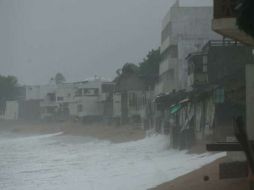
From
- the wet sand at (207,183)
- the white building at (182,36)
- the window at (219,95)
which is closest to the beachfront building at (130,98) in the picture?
the white building at (182,36)

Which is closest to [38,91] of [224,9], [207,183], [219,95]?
[219,95]

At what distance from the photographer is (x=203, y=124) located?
31.5 meters

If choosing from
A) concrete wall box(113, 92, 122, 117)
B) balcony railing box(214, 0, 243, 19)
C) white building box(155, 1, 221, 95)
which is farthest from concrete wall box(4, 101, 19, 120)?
A: balcony railing box(214, 0, 243, 19)

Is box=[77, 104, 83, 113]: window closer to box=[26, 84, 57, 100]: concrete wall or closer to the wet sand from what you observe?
box=[26, 84, 57, 100]: concrete wall

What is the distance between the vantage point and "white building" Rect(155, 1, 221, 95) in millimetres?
50906

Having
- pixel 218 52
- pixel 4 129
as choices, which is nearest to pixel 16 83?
pixel 4 129

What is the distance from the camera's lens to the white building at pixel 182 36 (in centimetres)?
5091

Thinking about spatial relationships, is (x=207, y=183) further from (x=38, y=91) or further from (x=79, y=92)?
(x=38, y=91)

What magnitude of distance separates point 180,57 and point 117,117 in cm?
2127

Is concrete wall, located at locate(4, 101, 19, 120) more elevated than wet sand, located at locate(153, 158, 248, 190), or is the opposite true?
concrete wall, located at locate(4, 101, 19, 120)

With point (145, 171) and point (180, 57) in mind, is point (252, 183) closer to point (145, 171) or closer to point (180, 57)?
point (145, 171)

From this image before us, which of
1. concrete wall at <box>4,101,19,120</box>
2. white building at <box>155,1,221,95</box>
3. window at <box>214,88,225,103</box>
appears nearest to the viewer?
window at <box>214,88,225,103</box>

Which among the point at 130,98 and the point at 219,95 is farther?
the point at 130,98

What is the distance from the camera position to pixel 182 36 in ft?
170
